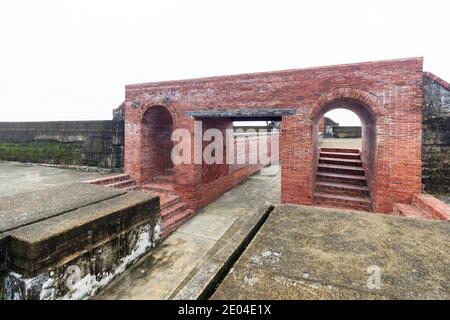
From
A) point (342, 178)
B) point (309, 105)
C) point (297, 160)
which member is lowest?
point (342, 178)

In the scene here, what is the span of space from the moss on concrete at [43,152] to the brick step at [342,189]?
10.1 m

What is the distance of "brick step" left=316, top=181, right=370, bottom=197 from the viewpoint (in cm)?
707

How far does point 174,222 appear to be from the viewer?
257 inches

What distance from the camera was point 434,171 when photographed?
5461 mm

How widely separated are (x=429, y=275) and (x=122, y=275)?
168 inches

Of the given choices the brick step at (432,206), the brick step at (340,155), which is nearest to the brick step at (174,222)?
the brick step at (432,206)

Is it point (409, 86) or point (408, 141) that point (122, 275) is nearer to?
point (408, 141)

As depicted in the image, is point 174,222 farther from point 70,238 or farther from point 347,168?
point 347,168

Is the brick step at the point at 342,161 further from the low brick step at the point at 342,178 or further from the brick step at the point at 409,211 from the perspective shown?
the brick step at the point at 409,211

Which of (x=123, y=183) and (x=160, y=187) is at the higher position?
(x=123, y=183)

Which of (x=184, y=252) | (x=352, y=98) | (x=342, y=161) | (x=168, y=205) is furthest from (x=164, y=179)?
(x=342, y=161)

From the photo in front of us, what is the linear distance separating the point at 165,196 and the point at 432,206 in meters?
6.71
